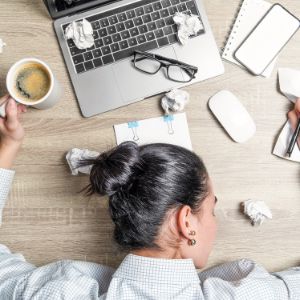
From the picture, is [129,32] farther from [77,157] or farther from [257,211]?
[257,211]

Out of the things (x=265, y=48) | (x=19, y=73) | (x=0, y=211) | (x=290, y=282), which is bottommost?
(x=290, y=282)

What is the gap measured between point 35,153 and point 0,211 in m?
0.14

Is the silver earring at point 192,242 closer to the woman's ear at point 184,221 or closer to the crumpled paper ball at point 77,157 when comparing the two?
the woman's ear at point 184,221

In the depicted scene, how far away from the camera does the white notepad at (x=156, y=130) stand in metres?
0.91

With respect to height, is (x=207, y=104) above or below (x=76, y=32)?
below

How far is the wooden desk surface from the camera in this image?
90 centimetres

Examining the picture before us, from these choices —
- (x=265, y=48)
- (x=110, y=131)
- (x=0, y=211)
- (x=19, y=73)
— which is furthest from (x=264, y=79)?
(x=0, y=211)

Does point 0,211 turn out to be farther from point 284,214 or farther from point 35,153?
point 284,214

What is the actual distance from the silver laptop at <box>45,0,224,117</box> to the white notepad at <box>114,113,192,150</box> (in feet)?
0.17

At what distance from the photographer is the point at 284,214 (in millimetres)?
894

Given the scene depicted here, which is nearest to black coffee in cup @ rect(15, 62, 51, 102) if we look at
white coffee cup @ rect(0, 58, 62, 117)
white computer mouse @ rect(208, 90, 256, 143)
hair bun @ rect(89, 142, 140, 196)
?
white coffee cup @ rect(0, 58, 62, 117)

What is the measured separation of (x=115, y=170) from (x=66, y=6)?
1.31 feet

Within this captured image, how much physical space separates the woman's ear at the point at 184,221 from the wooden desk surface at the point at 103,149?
18 cm

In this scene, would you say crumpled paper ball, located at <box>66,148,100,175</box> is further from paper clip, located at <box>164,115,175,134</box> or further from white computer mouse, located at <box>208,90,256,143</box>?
white computer mouse, located at <box>208,90,256,143</box>
